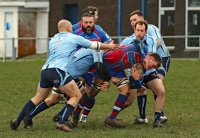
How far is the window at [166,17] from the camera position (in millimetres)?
33281

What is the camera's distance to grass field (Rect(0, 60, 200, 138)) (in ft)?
31.9

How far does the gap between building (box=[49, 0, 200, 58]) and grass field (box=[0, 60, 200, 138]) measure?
367 inches

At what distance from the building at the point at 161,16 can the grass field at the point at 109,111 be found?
30.6ft

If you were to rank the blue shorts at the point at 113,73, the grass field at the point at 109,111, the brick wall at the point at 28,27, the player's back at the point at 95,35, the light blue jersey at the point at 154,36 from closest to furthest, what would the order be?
1. the grass field at the point at 109,111
2. the blue shorts at the point at 113,73
3. the light blue jersey at the point at 154,36
4. the player's back at the point at 95,35
5. the brick wall at the point at 28,27

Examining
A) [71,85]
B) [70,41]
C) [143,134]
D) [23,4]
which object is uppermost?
[23,4]

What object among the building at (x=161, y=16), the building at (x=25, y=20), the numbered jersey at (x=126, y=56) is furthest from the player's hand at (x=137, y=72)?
the building at (x=25, y=20)

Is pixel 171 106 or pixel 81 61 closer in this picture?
pixel 81 61

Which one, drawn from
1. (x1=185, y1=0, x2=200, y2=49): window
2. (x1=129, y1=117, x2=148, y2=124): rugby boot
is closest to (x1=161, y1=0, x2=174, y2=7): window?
(x1=185, y1=0, x2=200, y2=49): window

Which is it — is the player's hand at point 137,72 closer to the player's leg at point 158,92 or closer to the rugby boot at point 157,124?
the player's leg at point 158,92

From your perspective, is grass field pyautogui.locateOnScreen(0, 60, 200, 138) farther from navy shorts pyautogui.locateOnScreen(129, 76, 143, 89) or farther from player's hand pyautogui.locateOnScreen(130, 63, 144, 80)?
player's hand pyautogui.locateOnScreen(130, 63, 144, 80)

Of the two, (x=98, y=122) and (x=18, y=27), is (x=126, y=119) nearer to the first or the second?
(x=98, y=122)

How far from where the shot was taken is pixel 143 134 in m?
9.62

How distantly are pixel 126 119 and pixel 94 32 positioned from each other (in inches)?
68.1

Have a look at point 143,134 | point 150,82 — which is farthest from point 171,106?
point 143,134
